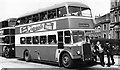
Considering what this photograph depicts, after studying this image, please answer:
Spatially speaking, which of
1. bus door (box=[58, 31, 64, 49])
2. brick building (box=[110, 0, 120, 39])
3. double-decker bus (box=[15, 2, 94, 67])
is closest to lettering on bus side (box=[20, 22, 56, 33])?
double-decker bus (box=[15, 2, 94, 67])

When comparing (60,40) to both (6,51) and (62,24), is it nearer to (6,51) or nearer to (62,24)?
(62,24)

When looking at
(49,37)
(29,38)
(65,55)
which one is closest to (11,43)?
(29,38)

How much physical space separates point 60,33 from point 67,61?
2.09 m

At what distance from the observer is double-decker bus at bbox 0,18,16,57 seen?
2141 cm

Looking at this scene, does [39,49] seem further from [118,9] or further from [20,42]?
[118,9]

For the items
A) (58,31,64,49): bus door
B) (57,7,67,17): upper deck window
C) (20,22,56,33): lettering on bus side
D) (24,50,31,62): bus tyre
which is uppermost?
(57,7,67,17): upper deck window

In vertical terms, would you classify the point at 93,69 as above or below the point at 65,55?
below

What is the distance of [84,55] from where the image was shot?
12.7 m

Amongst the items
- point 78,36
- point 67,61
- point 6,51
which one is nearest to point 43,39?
point 67,61

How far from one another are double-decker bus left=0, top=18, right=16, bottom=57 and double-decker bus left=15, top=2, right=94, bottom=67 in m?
4.32

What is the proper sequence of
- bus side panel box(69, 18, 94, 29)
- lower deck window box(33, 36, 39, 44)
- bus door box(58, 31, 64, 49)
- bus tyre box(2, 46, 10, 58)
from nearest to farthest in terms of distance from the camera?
bus side panel box(69, 18, 94, 29) → bus door box(58, 31, 64, 49) → lower deck window box(33, 36, 39, 44) → bus tyre box(2, 46, 10, 58)

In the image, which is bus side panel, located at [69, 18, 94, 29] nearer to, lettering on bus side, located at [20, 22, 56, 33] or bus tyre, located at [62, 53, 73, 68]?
lettering on bus side, located at [20, 22, 56, 33]

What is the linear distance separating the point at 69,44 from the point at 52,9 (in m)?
3.28

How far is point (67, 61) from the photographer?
13.3m
